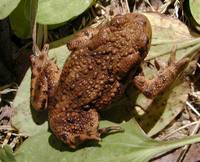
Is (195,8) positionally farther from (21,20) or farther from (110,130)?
(21,20)

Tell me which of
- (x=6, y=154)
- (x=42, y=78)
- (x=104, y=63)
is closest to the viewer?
(x=104, y=63)

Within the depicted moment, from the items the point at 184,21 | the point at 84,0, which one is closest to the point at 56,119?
the point at 84,0

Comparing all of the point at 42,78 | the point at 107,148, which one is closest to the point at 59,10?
the point at 42,78

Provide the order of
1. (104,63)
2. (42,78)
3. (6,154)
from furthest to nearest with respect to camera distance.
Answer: (42,78) < (6,154) < (104,63)

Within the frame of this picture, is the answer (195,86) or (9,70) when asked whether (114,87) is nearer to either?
(195,86)

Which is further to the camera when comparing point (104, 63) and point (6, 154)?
point (6, 154)

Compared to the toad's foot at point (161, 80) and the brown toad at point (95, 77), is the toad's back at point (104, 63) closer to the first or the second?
the brown toad at point (95, 77)
